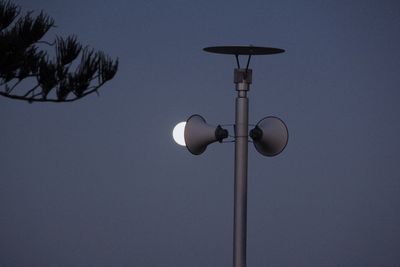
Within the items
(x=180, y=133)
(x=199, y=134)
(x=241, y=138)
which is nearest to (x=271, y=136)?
(x=241, y=138)

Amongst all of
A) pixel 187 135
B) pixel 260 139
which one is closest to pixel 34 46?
pixel 187 135

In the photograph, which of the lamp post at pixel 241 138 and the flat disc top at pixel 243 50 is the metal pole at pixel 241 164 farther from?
the flat disc top at pixel 243 50

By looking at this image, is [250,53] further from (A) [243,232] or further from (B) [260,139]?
(A) [243,232]

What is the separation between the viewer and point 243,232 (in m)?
5.26

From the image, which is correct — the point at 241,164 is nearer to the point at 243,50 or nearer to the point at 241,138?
the point at 241,138

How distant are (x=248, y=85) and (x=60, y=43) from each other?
158cm

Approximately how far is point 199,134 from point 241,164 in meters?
0.40

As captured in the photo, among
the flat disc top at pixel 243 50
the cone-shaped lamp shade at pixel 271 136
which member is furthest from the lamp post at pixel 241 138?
the flat disc top at pixel 243 50

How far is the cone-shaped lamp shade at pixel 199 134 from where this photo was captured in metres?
5.26

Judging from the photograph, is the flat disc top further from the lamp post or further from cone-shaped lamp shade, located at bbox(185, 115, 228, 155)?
cone-shaped lamp shade, located at bbox(185, 115, 228, 155)

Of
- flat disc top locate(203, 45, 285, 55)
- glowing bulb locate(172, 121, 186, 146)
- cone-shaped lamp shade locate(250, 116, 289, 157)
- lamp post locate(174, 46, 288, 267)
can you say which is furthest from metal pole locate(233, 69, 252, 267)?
glowing bulb locate(172, 121, 186, 146)

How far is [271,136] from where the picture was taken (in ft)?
17.2

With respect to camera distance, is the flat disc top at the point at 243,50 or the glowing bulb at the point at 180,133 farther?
the glowing bulb at the point at 180,133

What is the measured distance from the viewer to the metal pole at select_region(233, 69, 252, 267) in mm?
5199
